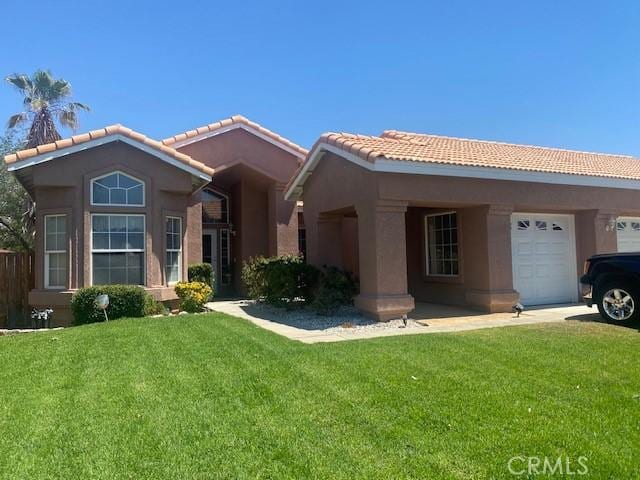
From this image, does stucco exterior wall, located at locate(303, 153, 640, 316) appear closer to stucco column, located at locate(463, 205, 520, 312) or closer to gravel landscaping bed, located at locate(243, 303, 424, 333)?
stucco column, located at locate(463, 205, 520, 312)

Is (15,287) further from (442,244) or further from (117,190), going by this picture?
(442,244)

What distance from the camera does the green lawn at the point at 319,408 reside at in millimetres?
3689

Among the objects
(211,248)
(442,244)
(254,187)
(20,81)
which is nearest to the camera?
(442,244)

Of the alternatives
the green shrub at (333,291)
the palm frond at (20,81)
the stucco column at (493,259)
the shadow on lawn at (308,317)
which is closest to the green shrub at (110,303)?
Answer: the shadow on lawn at (308,317)

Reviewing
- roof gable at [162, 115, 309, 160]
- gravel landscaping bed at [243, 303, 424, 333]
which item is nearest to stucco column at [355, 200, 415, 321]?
gravel landscaping bed at [243, 303, 424, 333]

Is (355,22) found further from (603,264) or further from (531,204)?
(603,264)

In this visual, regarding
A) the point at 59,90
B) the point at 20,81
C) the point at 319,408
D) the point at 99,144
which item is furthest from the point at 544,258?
the point at 20,81

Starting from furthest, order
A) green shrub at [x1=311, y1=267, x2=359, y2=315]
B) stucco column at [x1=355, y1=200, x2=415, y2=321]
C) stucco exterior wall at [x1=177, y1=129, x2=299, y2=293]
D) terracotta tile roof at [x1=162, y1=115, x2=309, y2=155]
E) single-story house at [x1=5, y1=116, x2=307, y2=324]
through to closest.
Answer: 1. stucco exterior wall at [x1=177, y1=129, x2=299, y2=293]
2. terracotta tile roof at [x1=162, y1=115, x2=309, y2=155]
3. single-story house at [x1=5, y1=116, x2=307, y2=324]
4. green shrub at [x1=311, y1=267, x2=359, y2=315]
5. stucco column at [x1=355, y1=200, x2=415, y2=321]

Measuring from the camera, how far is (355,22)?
13.3m

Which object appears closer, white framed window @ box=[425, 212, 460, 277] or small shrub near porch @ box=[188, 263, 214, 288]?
white framed window @ box=[425, 212, 460, 277]

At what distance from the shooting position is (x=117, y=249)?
12500 mm

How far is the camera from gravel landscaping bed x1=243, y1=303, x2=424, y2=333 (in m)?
9.74

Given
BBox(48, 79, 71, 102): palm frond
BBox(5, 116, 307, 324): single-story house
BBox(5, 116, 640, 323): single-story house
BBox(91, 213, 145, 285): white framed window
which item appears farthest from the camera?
BBox(48, 79, 71, 102): palm frond

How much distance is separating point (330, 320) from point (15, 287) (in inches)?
379
